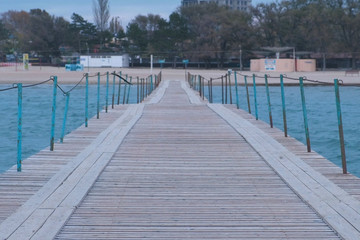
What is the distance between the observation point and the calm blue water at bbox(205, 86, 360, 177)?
1650 centimetres

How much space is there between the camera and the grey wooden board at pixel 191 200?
187 inches

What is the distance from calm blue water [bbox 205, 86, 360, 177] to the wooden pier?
6259 millimetres

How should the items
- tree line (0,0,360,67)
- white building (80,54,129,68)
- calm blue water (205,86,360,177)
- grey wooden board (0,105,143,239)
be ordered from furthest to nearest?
white building (80,54,129,68), tree line (0,0,360,67), calm blue water (205,86,360,177), grey wooden board (0,105,143,239)

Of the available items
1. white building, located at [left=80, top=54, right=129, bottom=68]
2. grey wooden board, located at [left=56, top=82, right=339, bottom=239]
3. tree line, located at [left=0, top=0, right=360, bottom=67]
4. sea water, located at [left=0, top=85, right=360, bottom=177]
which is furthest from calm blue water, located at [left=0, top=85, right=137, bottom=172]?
white building, located at [left=80, top=54, right=129, bottom=68]

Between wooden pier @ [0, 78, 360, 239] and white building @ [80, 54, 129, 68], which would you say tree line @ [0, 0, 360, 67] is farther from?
wooden pier @ [0, 78, 360, 239]

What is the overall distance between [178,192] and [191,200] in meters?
0.34

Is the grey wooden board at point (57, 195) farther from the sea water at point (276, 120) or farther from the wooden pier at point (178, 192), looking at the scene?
the sea water at point (276, 120)

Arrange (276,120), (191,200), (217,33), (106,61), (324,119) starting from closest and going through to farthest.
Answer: (191,200)
(276,120)
(324,119)
(217,33)
(106,61)

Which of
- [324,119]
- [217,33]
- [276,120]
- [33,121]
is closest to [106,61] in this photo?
[217,33]

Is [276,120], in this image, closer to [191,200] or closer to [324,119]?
[324,119]

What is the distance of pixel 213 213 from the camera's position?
524 cm

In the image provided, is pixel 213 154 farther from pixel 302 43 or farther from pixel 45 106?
pixel 302 43

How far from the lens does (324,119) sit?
24906mm

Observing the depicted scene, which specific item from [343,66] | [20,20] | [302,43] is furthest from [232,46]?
[20,20]
